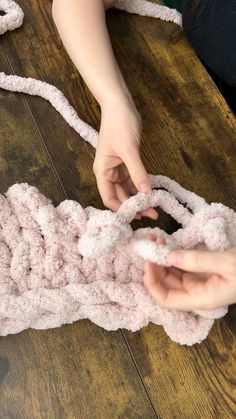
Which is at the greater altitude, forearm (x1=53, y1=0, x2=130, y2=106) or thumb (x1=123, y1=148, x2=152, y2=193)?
forearm (x1=53, y1=0, x2=130, y2=106)

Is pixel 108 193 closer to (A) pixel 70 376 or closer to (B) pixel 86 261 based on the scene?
(B) pixel 86 261

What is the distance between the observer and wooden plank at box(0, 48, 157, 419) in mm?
637

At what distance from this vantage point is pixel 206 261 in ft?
1.85

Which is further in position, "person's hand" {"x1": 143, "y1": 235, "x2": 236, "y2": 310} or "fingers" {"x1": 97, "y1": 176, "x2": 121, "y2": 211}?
"fingers" {"x1": 97, "y1": 176, "x2": 121, "y2": 211}

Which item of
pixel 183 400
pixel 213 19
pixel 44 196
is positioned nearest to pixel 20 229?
pixel 44 196

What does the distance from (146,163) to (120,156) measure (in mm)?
114

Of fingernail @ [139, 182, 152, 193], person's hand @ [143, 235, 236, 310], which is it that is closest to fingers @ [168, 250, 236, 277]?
person's hand @ [143, 235, 236, 310]

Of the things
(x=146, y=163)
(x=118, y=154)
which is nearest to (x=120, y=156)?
(x=118, y=154)

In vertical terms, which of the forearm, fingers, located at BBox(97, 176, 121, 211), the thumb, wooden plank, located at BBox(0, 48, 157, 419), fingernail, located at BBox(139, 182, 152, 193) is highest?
the forearm

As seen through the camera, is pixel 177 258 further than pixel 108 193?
No

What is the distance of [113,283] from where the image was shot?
661mm

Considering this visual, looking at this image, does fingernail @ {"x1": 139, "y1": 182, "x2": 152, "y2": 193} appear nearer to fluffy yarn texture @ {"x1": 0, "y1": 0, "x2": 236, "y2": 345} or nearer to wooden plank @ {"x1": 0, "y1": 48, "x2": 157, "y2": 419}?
fluffy yarn texture @ {"x1": 0, "y1": 0, "x2": 236, "y2": 345}

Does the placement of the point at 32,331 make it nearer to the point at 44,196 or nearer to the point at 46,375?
the point at 46,375

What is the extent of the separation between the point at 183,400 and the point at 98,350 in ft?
0.41
